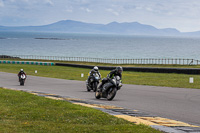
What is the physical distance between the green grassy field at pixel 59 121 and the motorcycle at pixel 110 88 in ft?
12.0

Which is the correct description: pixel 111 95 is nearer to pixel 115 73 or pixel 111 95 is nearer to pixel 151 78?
pixel 115 73

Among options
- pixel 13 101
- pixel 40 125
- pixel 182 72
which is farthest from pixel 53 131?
pixel 182 72

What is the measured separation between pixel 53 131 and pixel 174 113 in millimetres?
5302

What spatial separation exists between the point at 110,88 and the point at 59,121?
679 cm

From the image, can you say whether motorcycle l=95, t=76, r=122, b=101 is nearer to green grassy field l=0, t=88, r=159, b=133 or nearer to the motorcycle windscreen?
the motorcycle windscreen

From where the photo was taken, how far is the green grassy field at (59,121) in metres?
8.14

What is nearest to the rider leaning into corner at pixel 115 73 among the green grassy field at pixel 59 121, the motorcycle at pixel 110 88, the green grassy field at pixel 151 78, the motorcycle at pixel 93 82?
the motorcycle at pixel 110 88

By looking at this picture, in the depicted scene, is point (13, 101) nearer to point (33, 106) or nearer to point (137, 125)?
point (33, 106)

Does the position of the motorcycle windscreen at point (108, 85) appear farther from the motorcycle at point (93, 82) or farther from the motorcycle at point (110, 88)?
the motorcycle at point (93, 82)

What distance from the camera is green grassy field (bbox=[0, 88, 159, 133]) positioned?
26.7ft

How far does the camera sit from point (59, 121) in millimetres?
9422

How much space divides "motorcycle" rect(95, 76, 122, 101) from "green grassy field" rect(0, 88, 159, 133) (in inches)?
144

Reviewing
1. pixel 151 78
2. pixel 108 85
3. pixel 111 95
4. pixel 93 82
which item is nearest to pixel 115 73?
pixel 108 85

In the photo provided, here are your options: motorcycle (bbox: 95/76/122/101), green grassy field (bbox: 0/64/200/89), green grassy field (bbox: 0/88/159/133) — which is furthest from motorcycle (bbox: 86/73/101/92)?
green grassy field (bbox: 0/88/159/133)
